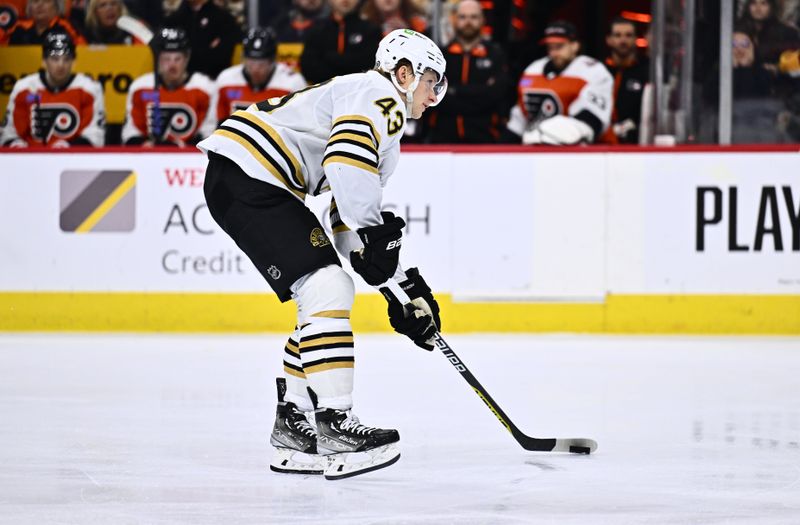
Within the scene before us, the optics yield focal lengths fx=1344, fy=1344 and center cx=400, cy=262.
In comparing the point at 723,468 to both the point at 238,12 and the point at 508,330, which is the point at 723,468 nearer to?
the point at 508,330

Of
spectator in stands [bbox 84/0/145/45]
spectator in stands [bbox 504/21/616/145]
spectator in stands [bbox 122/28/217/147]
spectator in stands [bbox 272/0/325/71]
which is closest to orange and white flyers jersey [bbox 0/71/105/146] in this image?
spectator in stands [bbox 122/28/217/147]

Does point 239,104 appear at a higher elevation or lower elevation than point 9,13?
lower

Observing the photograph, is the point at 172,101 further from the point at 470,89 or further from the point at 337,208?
the point at 337,208

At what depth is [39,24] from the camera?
8.23 meters

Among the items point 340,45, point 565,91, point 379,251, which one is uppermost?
point 340,45

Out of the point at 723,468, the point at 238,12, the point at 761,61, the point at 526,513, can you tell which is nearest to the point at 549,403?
the point at 723,468

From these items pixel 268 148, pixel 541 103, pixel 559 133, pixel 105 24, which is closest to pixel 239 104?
pixel 105 24

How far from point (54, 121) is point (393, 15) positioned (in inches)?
80.5

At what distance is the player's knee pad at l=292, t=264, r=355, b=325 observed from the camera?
3165mm

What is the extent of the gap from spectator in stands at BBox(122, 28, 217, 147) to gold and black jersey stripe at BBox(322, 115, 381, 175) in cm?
449

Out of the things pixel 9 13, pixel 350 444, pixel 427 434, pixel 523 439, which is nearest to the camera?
pixel 350 444

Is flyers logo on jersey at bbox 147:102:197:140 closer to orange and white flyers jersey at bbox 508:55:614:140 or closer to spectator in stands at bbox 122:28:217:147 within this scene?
spectator in stands at bbox 122:28:217:147

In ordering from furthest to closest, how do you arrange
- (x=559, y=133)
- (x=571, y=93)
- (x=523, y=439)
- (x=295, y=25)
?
(x=295, y=25)
(x=571, y=93)
(x=559, y=133)
(x=523, y=439)

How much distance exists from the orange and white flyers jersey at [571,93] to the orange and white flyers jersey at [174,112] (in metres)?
1.73
